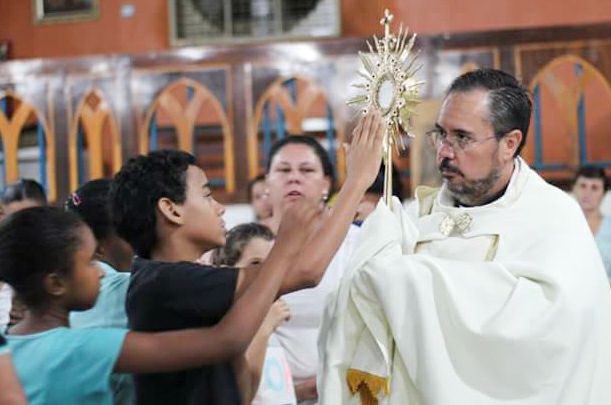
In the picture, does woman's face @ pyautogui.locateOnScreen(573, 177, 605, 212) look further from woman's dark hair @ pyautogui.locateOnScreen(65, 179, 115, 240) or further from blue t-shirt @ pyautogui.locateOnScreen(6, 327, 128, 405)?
blue t-shirt @ pyautogui.locateOnScreen(6, 327, 128, 405)

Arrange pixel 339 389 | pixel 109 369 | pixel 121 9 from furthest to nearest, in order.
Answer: pixel 121 9 → pixel 339 389 → pixel 109 369

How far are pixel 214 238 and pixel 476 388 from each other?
70 centimetres

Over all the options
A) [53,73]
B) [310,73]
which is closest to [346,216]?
[310,73]

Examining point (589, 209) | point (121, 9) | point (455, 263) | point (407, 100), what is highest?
point (121, 9)

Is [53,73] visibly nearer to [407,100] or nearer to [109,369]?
[407,100]

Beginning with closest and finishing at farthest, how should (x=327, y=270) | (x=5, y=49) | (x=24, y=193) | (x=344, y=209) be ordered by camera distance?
1. (x=344, y=209)
2. (x=327, y=270)
3. (x=24, y=193)
4. (x=5, y=49)

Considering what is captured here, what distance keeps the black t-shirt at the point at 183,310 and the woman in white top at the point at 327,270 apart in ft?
3.61

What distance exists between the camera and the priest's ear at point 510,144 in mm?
2785

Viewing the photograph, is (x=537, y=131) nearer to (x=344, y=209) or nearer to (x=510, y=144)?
(x=510, y=144)

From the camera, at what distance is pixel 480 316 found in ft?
8.36

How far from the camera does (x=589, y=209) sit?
20.9ft

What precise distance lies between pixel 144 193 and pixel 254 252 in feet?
3.62

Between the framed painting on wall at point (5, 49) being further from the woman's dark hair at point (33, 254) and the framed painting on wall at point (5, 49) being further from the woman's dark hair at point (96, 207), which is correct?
the woman's dark hair at point (33, 254)

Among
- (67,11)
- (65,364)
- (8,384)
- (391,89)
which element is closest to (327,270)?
(391,89)
